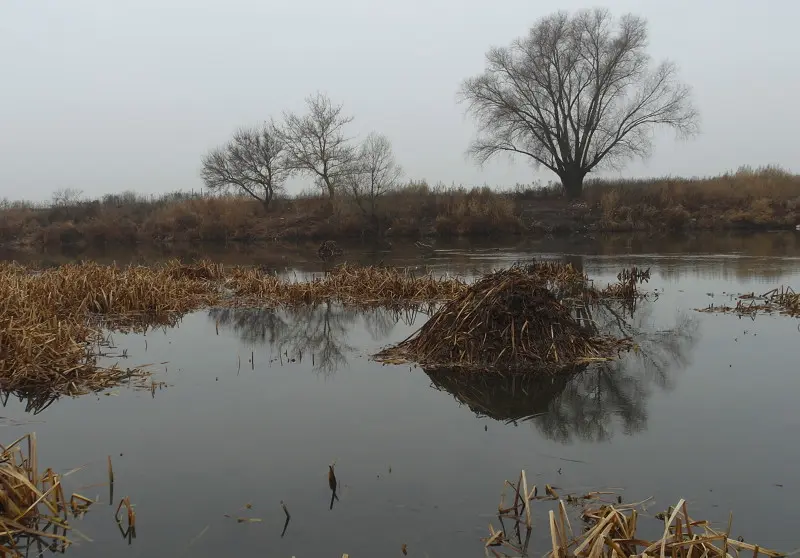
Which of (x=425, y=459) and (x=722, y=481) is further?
(x=425, y=459)

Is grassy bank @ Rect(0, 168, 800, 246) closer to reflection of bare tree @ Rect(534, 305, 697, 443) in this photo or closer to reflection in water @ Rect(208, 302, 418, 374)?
reflection in water @ Rect(208, 302, 418, 374)

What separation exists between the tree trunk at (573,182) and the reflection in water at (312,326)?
3275 centimetres

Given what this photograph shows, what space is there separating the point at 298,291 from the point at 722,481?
10.9m

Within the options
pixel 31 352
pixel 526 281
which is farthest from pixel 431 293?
pixel 31 352

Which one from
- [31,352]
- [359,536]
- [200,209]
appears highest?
[200,209]

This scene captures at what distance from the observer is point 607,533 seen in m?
3.72

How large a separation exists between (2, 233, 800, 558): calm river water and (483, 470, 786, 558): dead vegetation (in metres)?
0.13

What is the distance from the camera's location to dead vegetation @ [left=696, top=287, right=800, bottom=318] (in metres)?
11.6

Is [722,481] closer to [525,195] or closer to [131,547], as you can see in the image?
[131,547]

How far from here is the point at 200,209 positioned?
1901 inches

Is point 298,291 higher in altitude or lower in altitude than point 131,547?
higher

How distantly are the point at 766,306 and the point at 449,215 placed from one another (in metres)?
31.6

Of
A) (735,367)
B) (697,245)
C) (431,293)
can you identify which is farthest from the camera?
(697,245)

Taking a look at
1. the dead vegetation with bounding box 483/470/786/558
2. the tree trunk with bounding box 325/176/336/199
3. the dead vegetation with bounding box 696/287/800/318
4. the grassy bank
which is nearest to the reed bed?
the dead vegetation with bounding box 696/287/800/318
